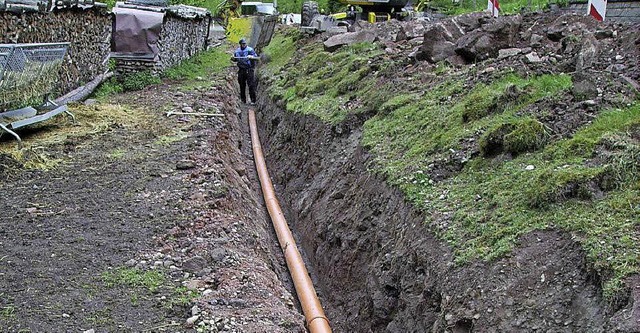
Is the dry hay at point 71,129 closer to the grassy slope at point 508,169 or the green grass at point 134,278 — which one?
the green grass at point 134,278

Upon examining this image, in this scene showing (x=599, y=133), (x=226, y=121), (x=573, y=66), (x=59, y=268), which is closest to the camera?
(x=59, y=268)

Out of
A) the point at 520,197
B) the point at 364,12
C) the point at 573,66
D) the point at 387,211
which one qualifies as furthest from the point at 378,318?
the point at 364,12

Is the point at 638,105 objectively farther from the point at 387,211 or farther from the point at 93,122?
the point at 93,122

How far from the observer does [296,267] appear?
24.9ft

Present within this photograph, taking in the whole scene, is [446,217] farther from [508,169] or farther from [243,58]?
[243,58]

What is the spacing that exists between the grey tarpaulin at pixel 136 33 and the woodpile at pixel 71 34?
1.21 feet

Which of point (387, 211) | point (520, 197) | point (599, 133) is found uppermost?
point (599, 133)

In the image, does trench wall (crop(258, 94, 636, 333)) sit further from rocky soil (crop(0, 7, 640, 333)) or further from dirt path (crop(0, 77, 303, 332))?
dirt path (crop(0, 77, 303, 332))

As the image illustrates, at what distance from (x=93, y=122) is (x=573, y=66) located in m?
7.29

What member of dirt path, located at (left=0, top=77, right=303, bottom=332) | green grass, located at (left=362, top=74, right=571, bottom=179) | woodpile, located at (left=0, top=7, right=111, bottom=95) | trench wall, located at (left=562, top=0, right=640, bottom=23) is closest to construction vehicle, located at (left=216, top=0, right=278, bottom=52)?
woodpile, located at (left=0, top=7, right=111, bottom=95)

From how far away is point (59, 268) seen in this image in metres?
5.49

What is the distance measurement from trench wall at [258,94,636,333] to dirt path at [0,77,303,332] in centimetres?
77

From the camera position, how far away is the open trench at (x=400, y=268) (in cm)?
443

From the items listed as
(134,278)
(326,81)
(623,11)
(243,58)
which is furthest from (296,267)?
(243,58)
